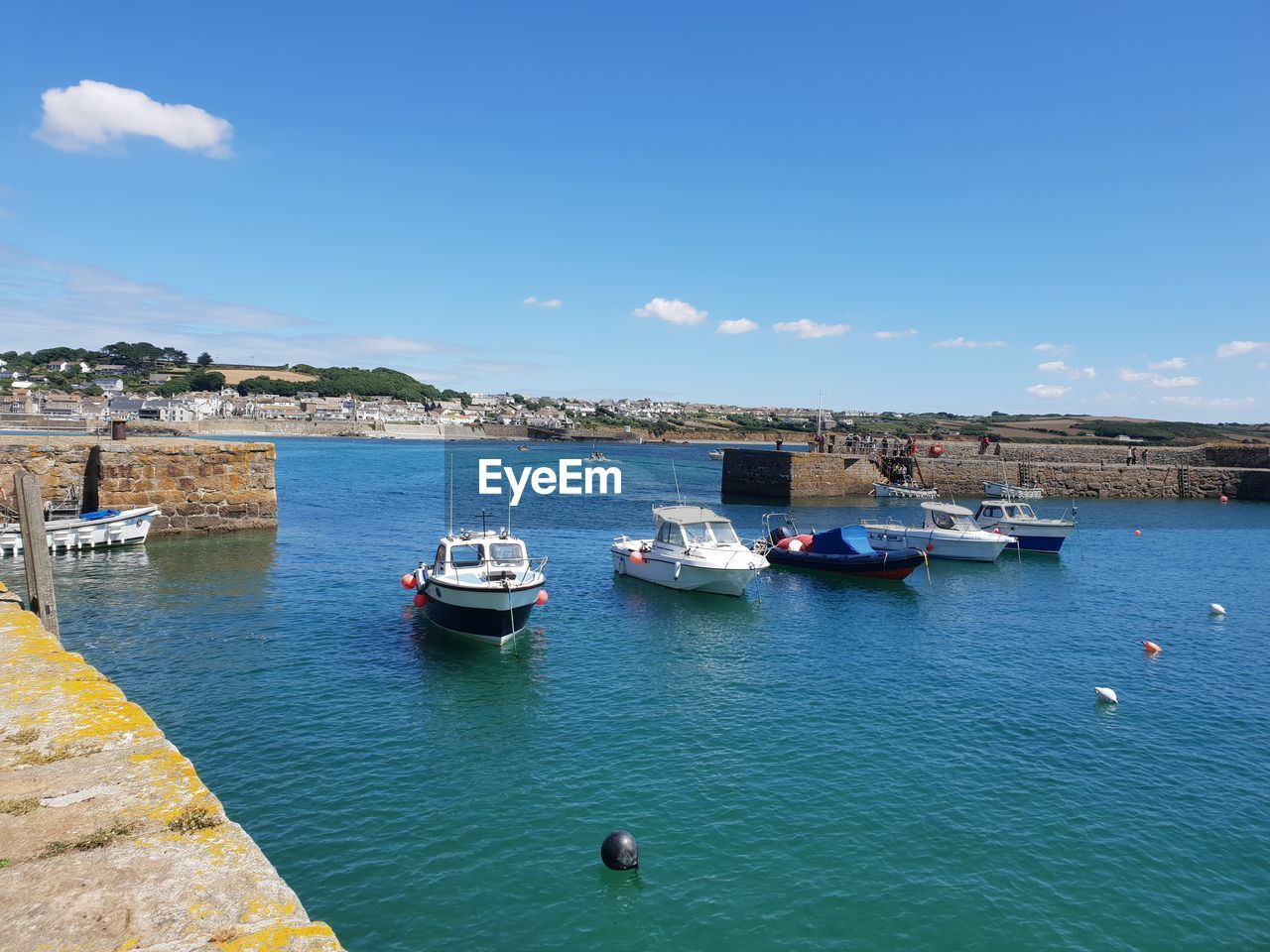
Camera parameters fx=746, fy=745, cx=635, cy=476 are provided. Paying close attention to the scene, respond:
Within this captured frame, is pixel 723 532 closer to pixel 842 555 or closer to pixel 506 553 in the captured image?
pixel 842 555

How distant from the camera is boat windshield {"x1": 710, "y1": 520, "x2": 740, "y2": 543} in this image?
2864cm

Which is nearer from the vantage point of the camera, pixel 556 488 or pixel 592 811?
pixel 592 811

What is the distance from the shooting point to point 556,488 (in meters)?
79.9

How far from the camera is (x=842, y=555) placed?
31594mm

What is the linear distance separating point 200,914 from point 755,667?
16.2m

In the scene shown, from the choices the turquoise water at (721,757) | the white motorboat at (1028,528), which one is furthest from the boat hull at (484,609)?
the white motorboat at (1028,528)

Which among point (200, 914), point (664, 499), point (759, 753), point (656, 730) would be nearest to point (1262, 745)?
point (759, 753)

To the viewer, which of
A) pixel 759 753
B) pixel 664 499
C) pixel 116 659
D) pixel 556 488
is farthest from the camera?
pixel 556 488

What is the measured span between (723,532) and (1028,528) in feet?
63.4

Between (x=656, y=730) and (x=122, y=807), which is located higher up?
(x=122, y=807)

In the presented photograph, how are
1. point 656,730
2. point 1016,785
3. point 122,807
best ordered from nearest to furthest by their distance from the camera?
point 122,807 < point 1016,785 < point 656,730

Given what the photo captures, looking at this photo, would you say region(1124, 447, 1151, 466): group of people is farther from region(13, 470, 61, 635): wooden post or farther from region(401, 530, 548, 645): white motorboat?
region(13, 470, 61, 635): wooden post

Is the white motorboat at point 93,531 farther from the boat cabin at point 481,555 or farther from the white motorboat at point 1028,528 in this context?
the white motorboat at point 1028,528

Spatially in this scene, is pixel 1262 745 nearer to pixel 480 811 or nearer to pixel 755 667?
pixel 755 667
